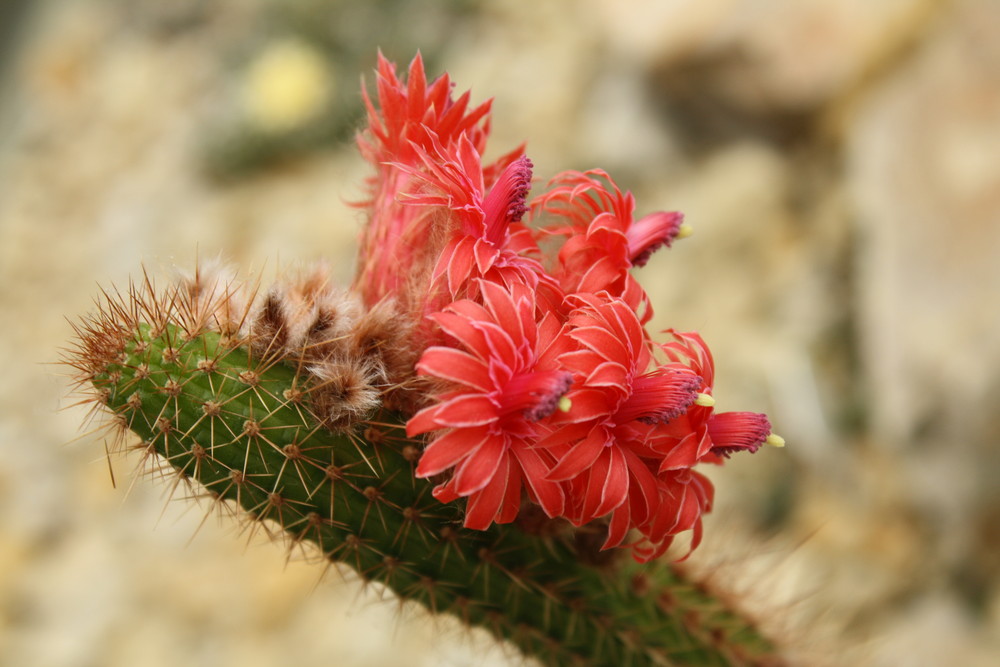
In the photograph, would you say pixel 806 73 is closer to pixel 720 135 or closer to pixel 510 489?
pixel 720 135

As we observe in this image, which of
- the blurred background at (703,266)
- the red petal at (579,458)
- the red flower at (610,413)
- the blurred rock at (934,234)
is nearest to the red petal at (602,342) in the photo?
the red flower at (610,413)

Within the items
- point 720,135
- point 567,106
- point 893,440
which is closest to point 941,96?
point 720,135

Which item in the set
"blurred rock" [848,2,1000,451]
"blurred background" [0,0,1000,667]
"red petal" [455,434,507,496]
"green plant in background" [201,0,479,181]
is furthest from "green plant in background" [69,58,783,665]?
"green plant in background" [201,0,479,181]

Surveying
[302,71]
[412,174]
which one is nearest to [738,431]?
[412,174]

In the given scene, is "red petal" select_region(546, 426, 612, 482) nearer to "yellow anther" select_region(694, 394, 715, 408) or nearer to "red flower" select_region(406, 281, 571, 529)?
"red flower" select_region(406, 281, 571, 529)

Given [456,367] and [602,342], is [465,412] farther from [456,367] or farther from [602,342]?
[602,342]

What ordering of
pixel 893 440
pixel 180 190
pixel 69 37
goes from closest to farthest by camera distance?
pixel 893 440 < pixel 180 190 < pixel 69 37
